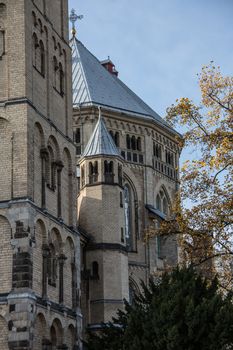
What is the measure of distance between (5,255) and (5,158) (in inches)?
146

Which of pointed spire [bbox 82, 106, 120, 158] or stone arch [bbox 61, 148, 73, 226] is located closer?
stone arch [bbox 61, 148, 73, 226]

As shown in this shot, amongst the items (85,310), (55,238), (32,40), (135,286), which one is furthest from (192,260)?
(135,286)

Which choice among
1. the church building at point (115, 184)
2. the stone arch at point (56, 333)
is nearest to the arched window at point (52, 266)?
the stone arch at point (56, 333)

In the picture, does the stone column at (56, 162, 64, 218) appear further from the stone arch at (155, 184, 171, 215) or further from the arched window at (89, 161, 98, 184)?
the stone arch at (155, 184, 171, 215)

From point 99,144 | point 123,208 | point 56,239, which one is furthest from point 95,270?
point 56,239

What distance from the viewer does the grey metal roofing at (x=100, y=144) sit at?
155 feet

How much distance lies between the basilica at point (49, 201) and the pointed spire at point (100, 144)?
64 millimetres

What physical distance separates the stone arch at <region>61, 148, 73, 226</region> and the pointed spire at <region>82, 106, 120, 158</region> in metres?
10.2

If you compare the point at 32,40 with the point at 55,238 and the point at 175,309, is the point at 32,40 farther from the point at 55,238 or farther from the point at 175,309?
the point at 175,309

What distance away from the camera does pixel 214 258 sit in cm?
2989

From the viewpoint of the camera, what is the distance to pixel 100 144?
Answer: 156 ft

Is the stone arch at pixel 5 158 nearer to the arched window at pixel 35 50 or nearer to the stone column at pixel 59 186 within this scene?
the arched window at pixel 35 50

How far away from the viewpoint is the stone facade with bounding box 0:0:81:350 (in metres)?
30.7

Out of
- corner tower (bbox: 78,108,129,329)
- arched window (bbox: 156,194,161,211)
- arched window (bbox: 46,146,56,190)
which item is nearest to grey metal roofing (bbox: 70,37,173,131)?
arched window (bbox: 156,194,161,211)
